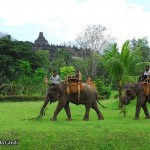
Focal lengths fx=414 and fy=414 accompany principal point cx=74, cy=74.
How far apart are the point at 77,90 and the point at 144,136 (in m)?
3.80

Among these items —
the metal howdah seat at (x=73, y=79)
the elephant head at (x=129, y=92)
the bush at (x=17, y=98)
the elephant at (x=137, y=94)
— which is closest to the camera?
the metal howdah seat at (x=73, y=79)

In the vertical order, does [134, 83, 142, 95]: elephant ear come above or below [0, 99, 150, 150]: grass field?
above

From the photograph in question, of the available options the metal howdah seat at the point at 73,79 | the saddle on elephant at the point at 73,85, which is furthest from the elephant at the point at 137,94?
the metal howdah seat at the point at 73,79

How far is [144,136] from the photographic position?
11.3 meters

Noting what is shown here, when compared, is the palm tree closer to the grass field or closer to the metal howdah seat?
the metal howdah seat

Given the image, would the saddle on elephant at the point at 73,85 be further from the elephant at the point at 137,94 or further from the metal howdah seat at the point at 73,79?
the elephant at the point at 137,94

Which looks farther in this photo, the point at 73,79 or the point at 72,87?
the point at 73,79

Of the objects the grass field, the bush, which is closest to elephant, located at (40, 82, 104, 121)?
the grass field

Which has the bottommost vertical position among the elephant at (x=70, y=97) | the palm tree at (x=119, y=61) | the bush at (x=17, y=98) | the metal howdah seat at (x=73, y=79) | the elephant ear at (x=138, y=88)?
the bush at (x=17, y=98)

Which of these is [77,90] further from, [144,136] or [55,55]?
[55,55]

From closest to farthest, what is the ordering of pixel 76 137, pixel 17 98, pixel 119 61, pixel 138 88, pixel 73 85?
pixel 76 137
pixel 73 85
pixel 138 88
pixel 119 61
pixel 17 98

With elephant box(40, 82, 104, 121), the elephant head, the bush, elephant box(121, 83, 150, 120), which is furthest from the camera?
the bush

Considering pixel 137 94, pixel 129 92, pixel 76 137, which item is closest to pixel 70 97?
pixel 129 92

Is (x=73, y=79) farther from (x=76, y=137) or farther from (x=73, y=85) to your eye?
(x=76, y=137)
